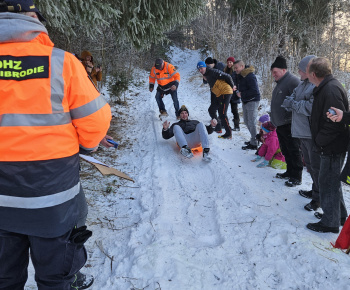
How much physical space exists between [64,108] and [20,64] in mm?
310

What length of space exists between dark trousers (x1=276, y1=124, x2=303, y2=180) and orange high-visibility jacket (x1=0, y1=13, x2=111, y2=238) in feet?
11.0

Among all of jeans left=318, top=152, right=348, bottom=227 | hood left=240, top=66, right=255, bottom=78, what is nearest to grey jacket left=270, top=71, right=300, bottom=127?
jeans left=318, top=152, right=348, bottom=227

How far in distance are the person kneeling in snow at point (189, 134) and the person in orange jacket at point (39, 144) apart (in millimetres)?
3495

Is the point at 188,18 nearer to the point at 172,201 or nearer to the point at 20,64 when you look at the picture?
the point at 172,201

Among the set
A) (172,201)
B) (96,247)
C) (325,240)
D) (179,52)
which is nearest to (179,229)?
(172,201)

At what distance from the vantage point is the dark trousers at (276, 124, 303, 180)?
3996mm

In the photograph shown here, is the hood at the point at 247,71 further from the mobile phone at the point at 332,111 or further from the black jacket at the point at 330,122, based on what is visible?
the mobile phone at the point at 332,111

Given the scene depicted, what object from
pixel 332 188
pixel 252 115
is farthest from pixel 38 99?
pixel 252 115

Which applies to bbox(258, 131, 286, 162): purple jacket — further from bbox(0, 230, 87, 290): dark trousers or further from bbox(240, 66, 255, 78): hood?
bbox(0, 230, 87, 290): dark trousers

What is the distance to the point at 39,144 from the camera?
1.42m

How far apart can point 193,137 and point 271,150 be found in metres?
1.62

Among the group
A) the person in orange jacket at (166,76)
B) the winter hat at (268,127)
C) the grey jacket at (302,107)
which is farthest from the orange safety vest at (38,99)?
the person in orange jacket at (166,76)

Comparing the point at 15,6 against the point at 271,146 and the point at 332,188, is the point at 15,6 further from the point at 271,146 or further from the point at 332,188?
the point at 271,146

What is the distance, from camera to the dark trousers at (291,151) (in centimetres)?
400
